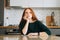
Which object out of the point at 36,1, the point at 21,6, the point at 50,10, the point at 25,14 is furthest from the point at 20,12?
the point at 25,14

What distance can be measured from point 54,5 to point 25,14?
193 centimetres

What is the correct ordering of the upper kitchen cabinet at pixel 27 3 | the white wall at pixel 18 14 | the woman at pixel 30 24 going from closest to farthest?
the woman at pixel 30 24, the upper kitchen cabinet at pixel 27 3, the white wall at pixel 18 14

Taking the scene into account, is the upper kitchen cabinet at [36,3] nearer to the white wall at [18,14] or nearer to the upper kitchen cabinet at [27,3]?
the upper kitchen cabinet at [27,3]

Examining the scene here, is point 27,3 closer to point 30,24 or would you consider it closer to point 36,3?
point 36,3

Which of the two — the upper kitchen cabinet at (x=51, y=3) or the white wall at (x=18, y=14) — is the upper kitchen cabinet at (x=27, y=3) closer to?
the upper kitchen cabinet at (x=51, y=3)

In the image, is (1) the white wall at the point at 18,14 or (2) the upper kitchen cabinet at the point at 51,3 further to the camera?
(1) the white wall at the point at 18,14

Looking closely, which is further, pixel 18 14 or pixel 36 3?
pixel 18 14

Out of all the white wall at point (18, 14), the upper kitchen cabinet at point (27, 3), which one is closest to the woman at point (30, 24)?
the upper kitchen cabinet at point (27, 3)

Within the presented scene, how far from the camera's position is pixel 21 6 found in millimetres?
4637

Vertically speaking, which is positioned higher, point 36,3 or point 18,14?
point 36,3

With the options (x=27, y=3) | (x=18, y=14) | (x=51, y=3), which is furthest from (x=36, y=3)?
(x=18, y=14)

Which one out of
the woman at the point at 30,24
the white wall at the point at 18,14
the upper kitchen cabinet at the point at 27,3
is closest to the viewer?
the woman at the point at 30,24

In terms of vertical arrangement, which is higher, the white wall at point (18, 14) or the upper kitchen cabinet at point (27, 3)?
the upper kitchen cabinet at point (27, 3)

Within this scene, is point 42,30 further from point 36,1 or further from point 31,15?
point 36,1
